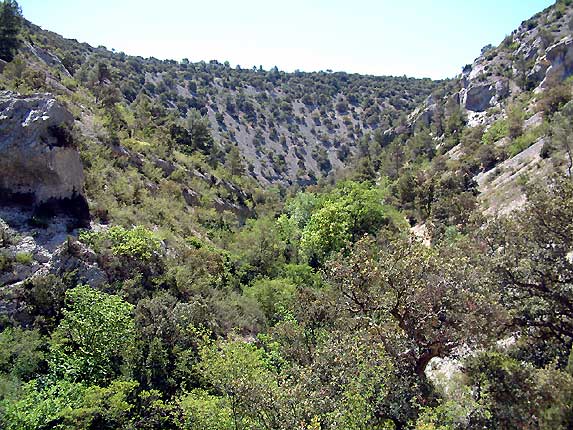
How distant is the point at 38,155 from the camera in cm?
2055

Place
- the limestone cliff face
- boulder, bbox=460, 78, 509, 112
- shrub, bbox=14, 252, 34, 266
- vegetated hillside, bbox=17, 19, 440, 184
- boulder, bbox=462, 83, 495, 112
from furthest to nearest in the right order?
vegetated hillside, bbox=17, 19, 440, 184
boulder, bbox=462, 83, 495, 112
boulder, bbox=460, 78, 509, 112
the limestone cliff face
shrub, bbox=14, 252, 34, 266

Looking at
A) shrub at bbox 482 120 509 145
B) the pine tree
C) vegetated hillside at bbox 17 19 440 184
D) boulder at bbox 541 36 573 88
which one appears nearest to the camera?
the pine tree

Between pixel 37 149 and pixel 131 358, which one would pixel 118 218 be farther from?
pixel 131 358

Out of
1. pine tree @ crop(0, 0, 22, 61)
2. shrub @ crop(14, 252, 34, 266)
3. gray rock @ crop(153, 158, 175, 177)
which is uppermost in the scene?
pine tree @ crop(0, 0, 22, 61)

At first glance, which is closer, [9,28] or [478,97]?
[9,28]

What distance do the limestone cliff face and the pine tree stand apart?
562 inches

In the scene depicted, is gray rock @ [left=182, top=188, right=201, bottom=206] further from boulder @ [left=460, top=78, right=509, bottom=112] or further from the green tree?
boulder @ [left=460, top=78, right=509, bottom=112]

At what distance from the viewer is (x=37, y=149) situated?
814 inches

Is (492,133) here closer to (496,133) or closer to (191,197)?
(496,133)

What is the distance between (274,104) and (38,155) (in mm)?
78051

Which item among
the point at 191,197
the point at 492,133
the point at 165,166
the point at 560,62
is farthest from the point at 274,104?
the point at 191,197

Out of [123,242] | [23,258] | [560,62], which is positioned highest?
[560,62]

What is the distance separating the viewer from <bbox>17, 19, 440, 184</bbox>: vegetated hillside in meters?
79.3

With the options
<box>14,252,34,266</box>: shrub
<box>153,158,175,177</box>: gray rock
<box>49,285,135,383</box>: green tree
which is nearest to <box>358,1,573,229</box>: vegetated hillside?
<box>153,158,175,177</box>: gray rock
